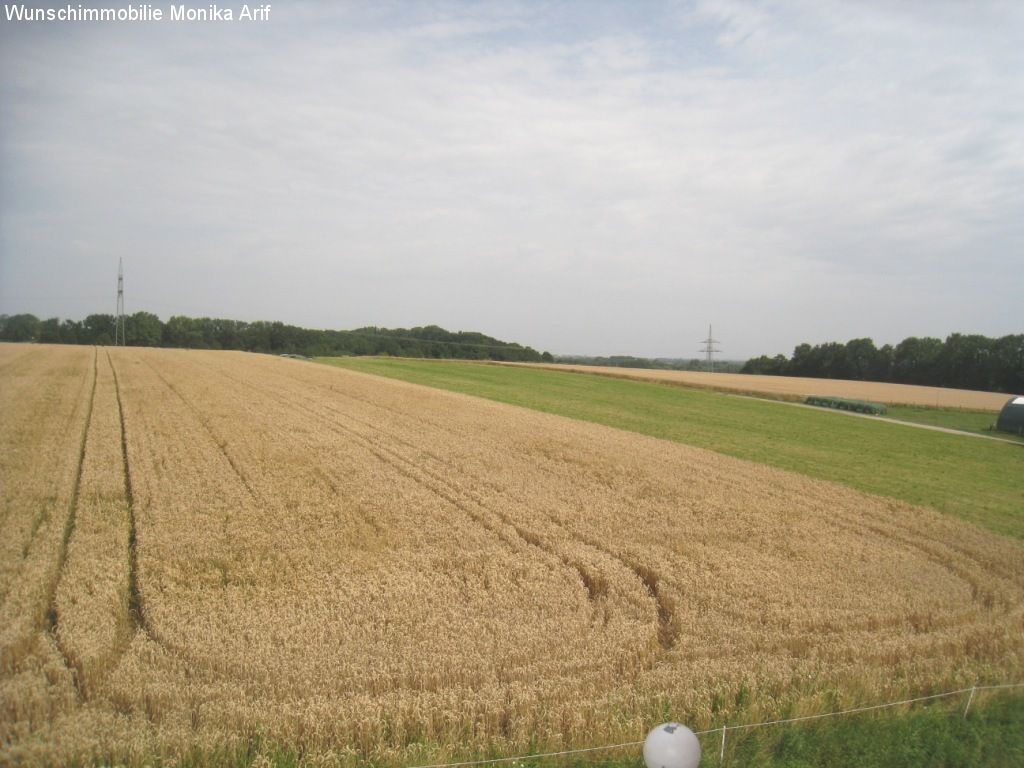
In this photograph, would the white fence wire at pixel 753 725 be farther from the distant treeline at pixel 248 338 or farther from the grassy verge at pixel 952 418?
the distant treeline at pixel 248 338

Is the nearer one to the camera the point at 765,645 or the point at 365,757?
the point at 365,757

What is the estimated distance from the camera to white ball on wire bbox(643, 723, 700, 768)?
15.9 feet

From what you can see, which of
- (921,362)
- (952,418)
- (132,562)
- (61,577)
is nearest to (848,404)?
(952,418)

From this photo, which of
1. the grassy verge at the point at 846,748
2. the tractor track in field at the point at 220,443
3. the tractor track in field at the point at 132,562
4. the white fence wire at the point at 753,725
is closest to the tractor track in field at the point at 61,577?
the tractor track in field at the point at 132,562

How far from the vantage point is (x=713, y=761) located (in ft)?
18.0

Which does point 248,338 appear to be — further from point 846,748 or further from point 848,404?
point 846,748

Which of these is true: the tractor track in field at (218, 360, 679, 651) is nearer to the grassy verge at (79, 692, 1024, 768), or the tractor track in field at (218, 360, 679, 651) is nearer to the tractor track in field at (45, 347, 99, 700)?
the grassy verge at (79, 692, 1024, 768)

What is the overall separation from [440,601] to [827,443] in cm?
2353

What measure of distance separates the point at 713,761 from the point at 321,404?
80.2 feet

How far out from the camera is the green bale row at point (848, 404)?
4459 cm

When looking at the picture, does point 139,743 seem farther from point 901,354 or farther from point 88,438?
point 901,354

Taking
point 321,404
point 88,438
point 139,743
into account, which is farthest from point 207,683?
point 321,404

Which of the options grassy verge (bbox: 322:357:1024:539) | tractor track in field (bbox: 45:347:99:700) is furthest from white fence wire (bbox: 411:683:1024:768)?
grassy verge (bbox: 322:357:1024:539)

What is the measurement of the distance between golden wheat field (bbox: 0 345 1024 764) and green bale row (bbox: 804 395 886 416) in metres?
31.5
